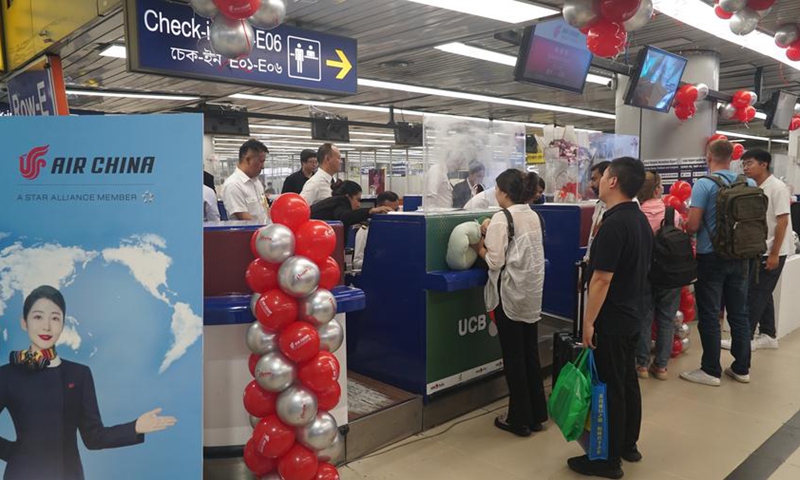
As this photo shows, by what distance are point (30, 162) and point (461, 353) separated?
8.72 feet

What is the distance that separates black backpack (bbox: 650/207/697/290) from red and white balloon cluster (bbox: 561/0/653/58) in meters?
1.31

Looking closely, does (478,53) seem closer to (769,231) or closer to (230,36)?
(769,231)

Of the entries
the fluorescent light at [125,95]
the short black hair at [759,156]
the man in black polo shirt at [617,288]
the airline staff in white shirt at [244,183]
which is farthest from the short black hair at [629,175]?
the fluorescent light at [125,95]

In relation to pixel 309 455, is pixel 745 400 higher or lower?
lower

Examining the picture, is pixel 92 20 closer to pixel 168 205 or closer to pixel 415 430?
pixel 168 205

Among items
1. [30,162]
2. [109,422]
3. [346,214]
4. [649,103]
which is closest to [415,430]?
[346,214]

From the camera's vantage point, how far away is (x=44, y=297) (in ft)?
6.43

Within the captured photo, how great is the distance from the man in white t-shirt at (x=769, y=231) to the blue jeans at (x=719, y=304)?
386 mm

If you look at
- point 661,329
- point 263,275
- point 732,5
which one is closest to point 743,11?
point 732,5

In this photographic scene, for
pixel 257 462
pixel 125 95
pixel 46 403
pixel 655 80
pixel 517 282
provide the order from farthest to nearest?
pixel 125 95, pixel 655 80, pixel 517 282, pixel 257 462, pixel 46 403

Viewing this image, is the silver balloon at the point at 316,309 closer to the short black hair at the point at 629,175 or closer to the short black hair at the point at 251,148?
the short black hair at the point at 629,175

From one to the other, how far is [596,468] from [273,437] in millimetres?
1668

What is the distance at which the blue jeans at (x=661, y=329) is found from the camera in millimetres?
4368

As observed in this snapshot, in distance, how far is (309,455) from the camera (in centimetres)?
247
